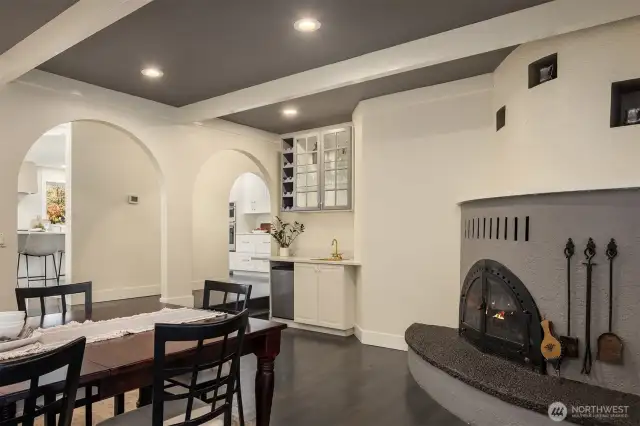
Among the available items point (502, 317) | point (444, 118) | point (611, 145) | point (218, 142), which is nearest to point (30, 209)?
point (218, 142)

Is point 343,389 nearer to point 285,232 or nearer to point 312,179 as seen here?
point 312,179

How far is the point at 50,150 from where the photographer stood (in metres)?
9.07

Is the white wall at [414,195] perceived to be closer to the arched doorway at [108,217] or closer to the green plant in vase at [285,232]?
the green plant in vase at [285,232]

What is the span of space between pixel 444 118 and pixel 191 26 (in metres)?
2.56

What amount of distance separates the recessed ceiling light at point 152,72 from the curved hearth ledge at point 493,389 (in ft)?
11.2

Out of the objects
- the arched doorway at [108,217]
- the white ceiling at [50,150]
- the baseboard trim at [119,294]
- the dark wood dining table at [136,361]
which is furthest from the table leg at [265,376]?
the white ceiling at [50,150]

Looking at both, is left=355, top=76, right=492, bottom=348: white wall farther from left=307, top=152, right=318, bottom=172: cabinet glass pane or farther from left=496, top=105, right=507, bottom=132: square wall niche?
left=307, top=152, right=318, bottom=172: cabinet glass pane

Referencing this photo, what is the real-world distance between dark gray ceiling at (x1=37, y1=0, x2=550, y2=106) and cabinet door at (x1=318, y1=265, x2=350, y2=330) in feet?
7.58

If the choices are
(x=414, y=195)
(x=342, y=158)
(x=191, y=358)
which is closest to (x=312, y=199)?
(x=342, y=158)

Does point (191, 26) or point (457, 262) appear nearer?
point (191, 26)

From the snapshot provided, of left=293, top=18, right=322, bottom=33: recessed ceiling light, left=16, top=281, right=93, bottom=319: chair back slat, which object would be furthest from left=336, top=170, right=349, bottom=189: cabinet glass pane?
left=16, top=281, right=93, bottom=319: chair back slat

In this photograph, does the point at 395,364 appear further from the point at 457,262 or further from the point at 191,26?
the point at 191,26

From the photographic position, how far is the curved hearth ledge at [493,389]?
2438 mm

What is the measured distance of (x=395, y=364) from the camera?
13.6 ft
